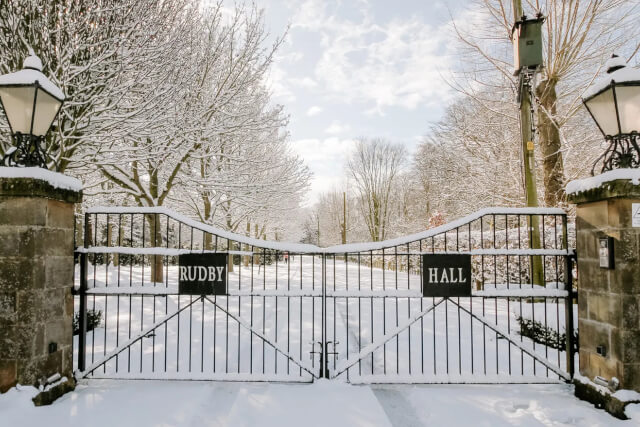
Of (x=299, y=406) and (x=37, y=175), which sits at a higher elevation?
(x=37, y=175)

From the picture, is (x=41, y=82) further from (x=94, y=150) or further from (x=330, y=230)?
(x=330, y=230)

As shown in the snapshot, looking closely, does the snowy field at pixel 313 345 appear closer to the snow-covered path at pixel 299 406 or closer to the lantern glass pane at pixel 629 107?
the snow-covered path at pixel 299 406

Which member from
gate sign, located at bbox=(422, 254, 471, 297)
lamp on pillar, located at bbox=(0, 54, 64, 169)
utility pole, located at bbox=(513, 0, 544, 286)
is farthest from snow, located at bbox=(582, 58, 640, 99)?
lamp on pillar, located at bbox=(0, 54, 64, 169)

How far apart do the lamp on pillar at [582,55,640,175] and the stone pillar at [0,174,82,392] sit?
20.6 ft

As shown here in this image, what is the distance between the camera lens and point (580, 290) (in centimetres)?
434

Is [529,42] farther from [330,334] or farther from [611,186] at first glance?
[330,334]

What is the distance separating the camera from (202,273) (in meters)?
4.68

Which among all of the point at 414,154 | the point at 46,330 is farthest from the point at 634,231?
the point at 414,154

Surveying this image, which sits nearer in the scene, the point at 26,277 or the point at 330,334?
the point at 26,277

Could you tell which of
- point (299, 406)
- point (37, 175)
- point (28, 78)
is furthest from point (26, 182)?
point (299, 406)

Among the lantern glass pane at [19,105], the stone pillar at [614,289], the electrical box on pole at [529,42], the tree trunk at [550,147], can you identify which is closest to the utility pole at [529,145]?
the electrical box on pole at [529,42]

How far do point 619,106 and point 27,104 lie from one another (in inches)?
268

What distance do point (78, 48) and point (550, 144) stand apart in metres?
12.4

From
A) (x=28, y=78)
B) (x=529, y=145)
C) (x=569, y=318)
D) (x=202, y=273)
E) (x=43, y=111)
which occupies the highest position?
(x=529, y=145)
